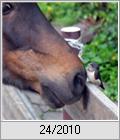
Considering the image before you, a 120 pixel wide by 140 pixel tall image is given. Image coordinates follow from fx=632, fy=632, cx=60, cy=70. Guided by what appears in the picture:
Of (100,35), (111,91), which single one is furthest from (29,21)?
(100,35)

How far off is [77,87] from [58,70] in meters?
0.13

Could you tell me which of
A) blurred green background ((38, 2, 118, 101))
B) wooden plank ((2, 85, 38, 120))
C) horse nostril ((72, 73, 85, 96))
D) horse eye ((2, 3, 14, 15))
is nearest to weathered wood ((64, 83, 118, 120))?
horse nostril ((72, 73, 85, 96))

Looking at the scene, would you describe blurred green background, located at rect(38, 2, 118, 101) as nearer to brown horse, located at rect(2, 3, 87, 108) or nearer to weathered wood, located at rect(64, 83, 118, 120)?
weathered wood, located at rect(64, 83, 118, 120)

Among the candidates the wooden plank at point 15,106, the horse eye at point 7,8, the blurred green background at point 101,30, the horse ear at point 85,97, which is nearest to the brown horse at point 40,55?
the horse eye at point 7,8

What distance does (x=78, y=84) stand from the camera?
277 centimetres

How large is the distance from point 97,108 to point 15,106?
5.29 feet

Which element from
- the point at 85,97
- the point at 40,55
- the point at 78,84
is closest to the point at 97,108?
the point at 85,97

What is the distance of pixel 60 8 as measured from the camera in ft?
18.4

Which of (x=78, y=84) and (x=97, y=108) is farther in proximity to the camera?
(x=97, y=108)

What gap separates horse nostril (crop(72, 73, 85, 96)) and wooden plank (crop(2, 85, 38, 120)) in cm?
154

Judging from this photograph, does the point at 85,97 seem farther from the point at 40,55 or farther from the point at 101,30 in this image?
the point at 101,30

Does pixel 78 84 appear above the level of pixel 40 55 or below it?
below

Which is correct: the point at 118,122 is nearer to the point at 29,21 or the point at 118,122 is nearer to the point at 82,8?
the point at 29,21

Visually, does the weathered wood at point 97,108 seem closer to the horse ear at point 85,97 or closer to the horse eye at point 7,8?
the horse ear at point 85,97
